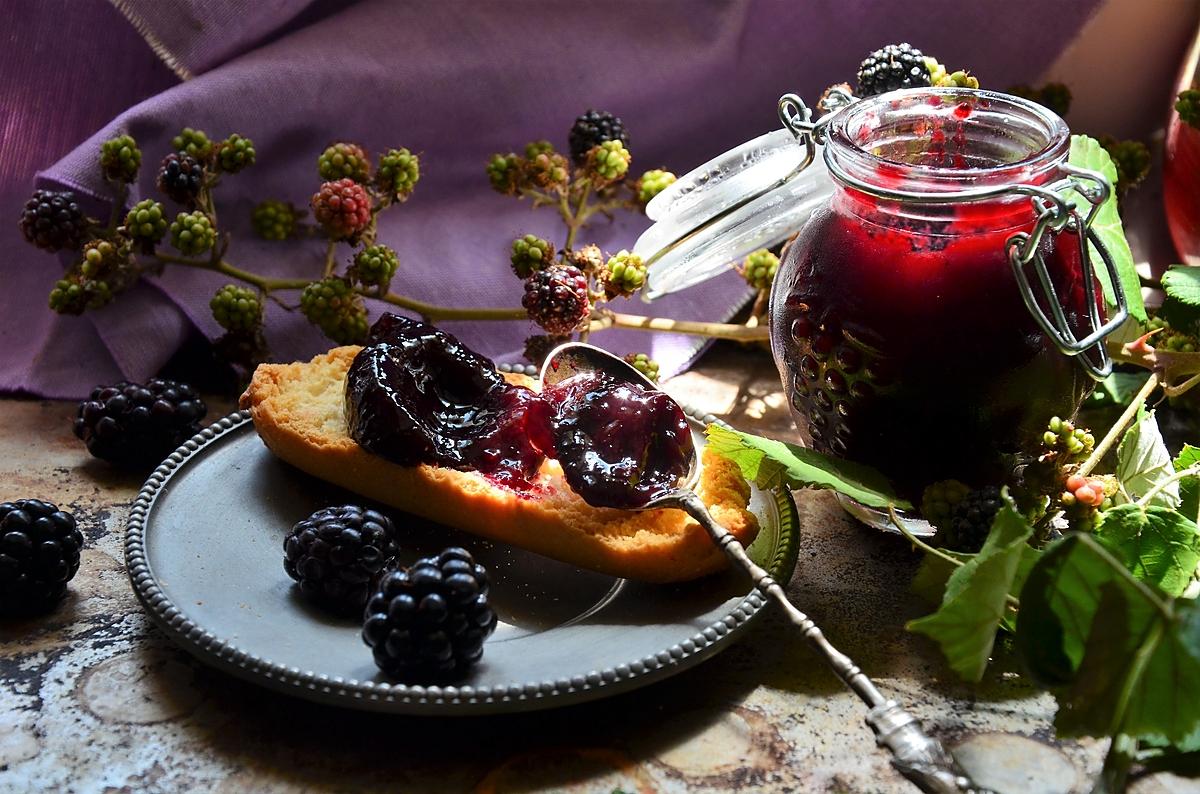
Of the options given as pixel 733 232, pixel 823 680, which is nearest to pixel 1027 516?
pixel 823 680

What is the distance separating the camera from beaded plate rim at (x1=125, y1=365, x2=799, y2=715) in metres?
1.29

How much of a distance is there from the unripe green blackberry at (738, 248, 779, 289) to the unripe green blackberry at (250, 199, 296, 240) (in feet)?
2.60

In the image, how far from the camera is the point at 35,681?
1451mm

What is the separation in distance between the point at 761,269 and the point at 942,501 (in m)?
0.69

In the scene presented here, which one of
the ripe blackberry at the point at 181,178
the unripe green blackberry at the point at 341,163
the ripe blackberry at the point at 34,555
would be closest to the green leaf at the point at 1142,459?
the unripe green blackberry at the point at 341,163

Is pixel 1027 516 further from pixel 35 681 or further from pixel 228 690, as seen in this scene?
pixel 35 681

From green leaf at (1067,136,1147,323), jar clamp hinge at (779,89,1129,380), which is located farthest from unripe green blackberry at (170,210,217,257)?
Answer: green leaf at (1067,136,1147,323)

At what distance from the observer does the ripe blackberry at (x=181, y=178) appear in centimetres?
205

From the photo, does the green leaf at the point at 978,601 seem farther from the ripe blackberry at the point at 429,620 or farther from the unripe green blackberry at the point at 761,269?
the unripe green blackberry at the point at 761,269

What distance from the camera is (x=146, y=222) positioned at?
2.03m

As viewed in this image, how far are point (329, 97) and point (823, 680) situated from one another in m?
1.45

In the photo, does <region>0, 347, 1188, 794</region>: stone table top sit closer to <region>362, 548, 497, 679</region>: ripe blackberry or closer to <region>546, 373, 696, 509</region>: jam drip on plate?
<region>362, 548, 497, 679</region>: ripe blackberry

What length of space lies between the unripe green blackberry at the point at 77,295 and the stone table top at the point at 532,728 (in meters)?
0.59

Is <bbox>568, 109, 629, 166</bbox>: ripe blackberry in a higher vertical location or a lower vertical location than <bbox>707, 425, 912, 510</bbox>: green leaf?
higher
